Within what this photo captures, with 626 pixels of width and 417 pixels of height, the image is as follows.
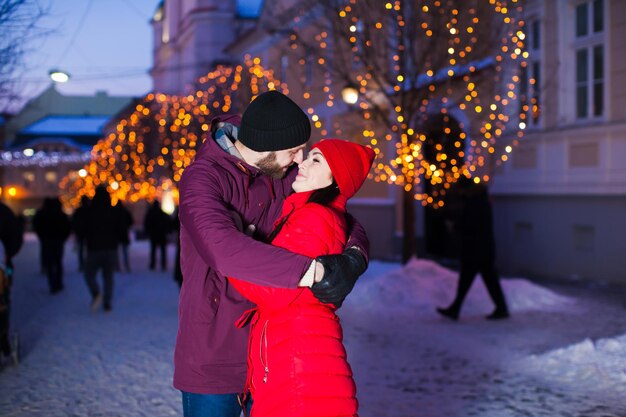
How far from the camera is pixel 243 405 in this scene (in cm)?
287

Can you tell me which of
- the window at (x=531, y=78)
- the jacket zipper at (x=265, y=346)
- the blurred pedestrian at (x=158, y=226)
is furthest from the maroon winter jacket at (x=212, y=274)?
the blurred pedestrian at (x=158, y=226)

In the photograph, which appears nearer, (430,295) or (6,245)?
(6,245)

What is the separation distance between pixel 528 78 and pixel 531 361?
381 inches

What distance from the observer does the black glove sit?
2.45 metres

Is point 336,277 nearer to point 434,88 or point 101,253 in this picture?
point 101,253

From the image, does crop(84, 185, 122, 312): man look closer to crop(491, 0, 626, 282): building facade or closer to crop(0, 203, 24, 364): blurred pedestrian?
crop(0, 203, 24, 364): blurred pedestrian

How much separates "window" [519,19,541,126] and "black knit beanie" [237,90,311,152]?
13.4m

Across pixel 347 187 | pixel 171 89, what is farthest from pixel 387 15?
pixel 171 89

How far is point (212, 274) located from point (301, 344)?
0.46m

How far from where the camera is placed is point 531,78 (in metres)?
15.4

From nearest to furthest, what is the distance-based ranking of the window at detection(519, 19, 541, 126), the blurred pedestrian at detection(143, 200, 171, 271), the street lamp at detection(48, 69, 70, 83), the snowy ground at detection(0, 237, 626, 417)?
the snowy ground at detection(0, 237, 626, 417) < the window at detection(519, 19, 541, 126) < the street lamp at detection(48, 69, 70, 83) < the blurred pedestrian at detection(143, 200, 171, 271)

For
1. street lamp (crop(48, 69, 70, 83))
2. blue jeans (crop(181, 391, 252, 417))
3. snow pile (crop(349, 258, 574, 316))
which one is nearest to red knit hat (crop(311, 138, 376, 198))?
blue jeans (crop(181, 391, 252, 417))

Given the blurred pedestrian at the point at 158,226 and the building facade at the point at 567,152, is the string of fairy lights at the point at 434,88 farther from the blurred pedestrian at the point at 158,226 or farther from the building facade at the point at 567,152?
the blurred pedestrian at the point at 158,226

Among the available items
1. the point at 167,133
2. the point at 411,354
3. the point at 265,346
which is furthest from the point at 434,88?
the point at 167,133
